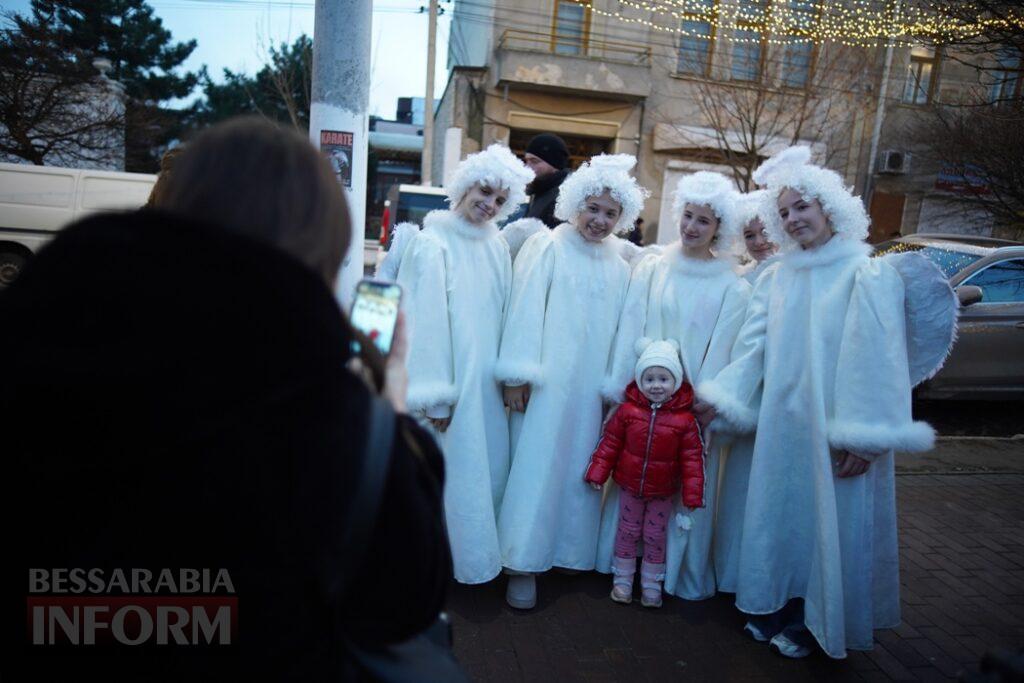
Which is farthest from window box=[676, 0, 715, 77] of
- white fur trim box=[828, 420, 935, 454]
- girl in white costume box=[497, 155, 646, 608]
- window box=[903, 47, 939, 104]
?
white fur trim box=[828, 420, 935, 454]

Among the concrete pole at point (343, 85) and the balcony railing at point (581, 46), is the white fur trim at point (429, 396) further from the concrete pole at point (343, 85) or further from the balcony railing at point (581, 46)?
the balcony railing at point (581, 46)

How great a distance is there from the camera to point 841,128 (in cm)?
1642

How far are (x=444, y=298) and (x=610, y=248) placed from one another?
959mm

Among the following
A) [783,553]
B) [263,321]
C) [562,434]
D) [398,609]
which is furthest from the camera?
[562,434]

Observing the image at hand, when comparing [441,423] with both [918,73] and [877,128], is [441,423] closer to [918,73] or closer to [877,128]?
[877,128]

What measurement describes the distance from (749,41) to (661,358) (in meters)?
13.0

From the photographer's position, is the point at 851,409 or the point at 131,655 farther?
the point at 851,409

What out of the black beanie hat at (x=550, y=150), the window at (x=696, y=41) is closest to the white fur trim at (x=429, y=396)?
the black beanie hat at (x=550, y=150)

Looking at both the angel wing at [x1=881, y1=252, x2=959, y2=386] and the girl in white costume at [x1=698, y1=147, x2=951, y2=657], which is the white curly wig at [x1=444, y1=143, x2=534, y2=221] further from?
the angel wing at [x1=881, y1=252, x2=959, y2=386]

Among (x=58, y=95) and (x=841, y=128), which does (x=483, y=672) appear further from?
(x=841, y=128)

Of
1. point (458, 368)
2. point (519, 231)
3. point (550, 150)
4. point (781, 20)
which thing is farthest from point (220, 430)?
point (781, 20)

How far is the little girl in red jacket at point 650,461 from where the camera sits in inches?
131

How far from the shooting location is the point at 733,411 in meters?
3.25

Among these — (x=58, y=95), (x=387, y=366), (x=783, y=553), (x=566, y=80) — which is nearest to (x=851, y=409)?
(x=783, y=553)
